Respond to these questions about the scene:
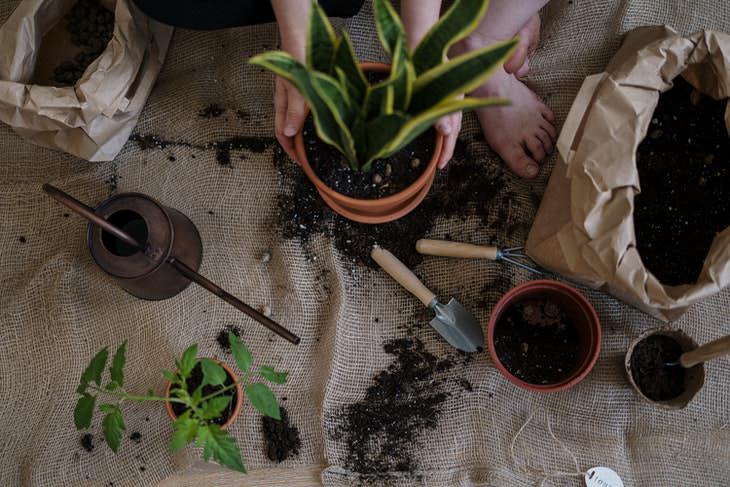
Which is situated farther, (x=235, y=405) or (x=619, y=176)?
(x=235, y=405)

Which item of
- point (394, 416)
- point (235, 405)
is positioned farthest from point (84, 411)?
point (394, 416)

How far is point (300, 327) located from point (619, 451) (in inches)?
24.3

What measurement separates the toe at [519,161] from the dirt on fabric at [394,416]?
1.21 feet

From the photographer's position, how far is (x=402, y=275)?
3.59 feet

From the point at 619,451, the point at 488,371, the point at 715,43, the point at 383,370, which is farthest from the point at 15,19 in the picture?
the point at 619,451

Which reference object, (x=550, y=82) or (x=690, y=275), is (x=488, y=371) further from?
(x=550, y=82)

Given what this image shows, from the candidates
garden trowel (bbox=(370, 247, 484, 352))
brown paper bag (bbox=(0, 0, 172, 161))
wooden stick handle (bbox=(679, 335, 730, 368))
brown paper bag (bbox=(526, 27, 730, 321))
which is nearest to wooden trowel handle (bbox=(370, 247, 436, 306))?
garden trowel (bbox=(370, 247, 484, 352))

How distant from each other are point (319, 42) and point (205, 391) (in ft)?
2.07

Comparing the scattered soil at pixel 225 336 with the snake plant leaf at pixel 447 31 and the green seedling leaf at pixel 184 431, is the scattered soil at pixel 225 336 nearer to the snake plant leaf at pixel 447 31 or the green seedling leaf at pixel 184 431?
the green seedling leaf at pixel 184 431

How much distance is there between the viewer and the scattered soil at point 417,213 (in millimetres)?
1142

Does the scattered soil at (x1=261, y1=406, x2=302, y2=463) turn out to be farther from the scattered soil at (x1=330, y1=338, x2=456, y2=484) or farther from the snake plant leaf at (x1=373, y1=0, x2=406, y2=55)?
the snake plant leaf at (x1=373, y1=0, x2=406, y2=55)

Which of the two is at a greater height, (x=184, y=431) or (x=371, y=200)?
(x=371, y=200)

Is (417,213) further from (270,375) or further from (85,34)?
(85,34)

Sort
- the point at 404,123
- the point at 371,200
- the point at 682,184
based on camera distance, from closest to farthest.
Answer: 1. the point at 404,123
2. the point at 371,200
3. the point at 682,184
